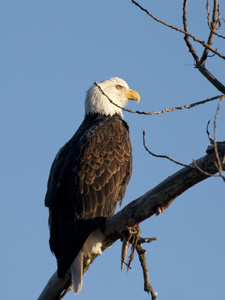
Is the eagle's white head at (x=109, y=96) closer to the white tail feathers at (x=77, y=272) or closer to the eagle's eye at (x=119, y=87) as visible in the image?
the eagle's eye at (x=119, y=87)

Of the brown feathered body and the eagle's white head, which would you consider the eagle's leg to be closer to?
the brown feathered body

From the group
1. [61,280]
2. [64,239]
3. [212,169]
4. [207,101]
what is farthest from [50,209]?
[207,101]

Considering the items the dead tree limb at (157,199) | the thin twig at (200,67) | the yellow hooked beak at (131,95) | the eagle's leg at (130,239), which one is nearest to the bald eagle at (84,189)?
the dead tree limb at (157,199)

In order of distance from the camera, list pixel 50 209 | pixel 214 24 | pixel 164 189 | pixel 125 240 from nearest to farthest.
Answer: pixel 214 24 < pixel 164 189 < pixel 125 240 < pixel 50 209

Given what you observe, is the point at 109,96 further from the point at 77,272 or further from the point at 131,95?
the point at 77,272

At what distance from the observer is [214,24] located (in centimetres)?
387

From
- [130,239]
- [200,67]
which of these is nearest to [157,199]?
[130,239]

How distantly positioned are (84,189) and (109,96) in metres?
2.01

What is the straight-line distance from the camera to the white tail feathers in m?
5.33

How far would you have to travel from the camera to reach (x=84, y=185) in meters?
5.91

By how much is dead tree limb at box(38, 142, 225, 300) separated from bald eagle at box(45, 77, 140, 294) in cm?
22

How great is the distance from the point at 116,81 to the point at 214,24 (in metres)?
3.93

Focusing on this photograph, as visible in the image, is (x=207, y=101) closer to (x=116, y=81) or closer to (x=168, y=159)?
(x=168, y=159)

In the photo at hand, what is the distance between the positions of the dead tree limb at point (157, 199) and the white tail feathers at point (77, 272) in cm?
12
